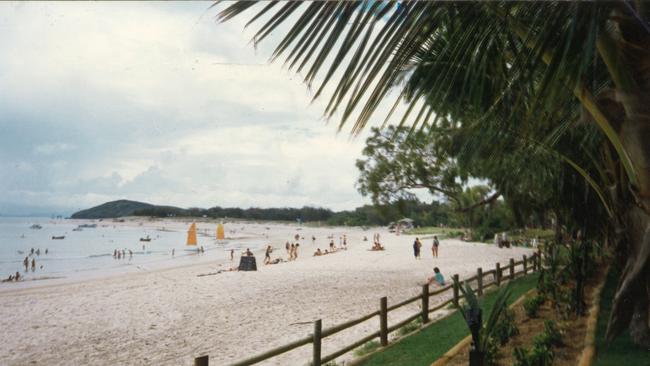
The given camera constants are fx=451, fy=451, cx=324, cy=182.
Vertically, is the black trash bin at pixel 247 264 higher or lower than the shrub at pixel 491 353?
lower

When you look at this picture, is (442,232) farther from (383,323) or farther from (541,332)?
(541,332)

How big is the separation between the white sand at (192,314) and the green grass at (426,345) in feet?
4.39

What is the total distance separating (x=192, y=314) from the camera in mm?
11453

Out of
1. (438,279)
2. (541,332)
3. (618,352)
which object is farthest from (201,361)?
(438,279)

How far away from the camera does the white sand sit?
26.8ft

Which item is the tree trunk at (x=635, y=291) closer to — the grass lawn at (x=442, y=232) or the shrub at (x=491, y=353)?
the shrub at (x=491, y=353)

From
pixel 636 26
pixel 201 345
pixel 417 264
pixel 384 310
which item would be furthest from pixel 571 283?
pixel 417 264

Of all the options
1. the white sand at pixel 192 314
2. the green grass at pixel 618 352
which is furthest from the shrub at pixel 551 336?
the white sand at pixel 192 314

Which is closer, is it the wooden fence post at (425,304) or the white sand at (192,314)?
the wooden fence post at (425,304)

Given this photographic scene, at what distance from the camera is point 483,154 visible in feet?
23.9

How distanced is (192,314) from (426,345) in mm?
7238

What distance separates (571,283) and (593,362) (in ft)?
18.6

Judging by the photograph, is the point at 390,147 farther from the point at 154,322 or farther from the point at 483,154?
the point at 154,322

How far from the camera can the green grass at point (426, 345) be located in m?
5.50
